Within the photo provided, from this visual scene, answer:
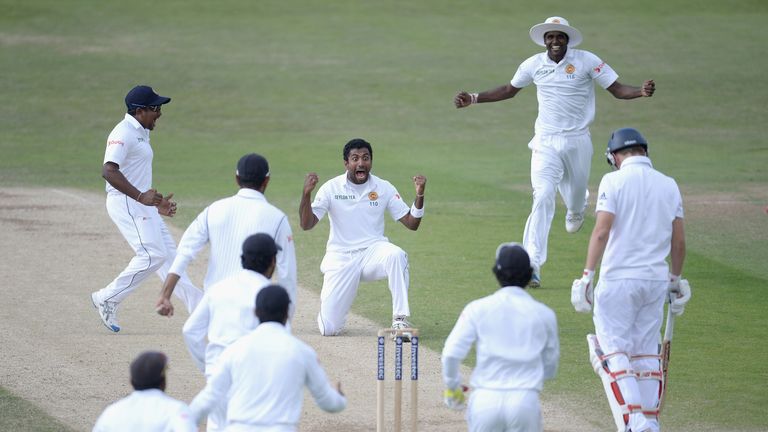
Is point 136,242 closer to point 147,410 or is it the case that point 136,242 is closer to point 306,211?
point 306,211

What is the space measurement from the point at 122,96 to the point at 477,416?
25403 mm

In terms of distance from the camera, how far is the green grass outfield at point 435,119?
40.4 feet

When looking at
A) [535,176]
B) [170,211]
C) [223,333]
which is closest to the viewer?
[223,333]

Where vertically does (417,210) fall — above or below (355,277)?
above

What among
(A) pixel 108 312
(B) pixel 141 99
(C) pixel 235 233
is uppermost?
(B) pixel 141 99

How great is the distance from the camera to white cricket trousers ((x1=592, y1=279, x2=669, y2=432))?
26.9 feet

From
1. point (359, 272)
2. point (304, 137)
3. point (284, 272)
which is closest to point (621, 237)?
point (284, 272)

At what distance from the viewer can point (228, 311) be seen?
716cm

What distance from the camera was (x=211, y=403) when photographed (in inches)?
245

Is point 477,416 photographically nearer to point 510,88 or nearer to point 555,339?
point 555,339

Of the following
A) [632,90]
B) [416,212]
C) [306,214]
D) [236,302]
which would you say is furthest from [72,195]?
[236,302]

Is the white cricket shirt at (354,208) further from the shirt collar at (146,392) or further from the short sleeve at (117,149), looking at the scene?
the shirt collar at (146,392)

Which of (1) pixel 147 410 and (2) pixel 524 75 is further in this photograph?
(2) pixel 524 75

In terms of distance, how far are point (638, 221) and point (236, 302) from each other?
2.84 metres
